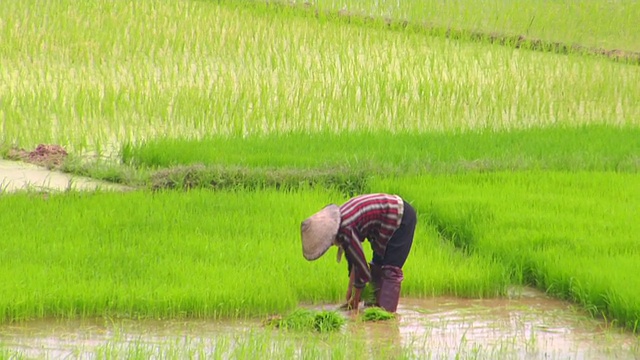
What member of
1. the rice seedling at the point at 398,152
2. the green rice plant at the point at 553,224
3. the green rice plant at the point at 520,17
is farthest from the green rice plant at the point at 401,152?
the green rice plant at the point at 520,17

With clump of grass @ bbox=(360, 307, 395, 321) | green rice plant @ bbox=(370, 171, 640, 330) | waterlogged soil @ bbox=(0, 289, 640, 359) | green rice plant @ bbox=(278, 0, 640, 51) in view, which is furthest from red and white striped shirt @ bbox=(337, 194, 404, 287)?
green rice plant @ bbox=(278, 0, 640, 51)

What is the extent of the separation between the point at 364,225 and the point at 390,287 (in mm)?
293

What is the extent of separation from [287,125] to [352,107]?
65 centimetres

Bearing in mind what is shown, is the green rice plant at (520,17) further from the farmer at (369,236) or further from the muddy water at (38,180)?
the farmer at (369,236)

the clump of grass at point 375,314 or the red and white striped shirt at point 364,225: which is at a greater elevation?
the red and white striped shirt at point 364,225

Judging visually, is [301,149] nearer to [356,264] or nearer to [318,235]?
[356,264]

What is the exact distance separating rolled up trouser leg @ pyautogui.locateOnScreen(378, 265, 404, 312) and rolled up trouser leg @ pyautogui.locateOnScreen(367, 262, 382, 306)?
0.30 feet

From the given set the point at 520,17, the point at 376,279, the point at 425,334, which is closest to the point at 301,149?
the point at 376,279

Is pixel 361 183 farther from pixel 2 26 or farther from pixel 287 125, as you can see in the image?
pixel 2 26

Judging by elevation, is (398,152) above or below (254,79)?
below

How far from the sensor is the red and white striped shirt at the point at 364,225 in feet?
14.0

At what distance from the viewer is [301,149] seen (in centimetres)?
762

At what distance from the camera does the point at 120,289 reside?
448cm

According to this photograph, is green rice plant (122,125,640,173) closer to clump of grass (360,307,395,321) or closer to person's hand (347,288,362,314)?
person's hand (347,288,362,314)
